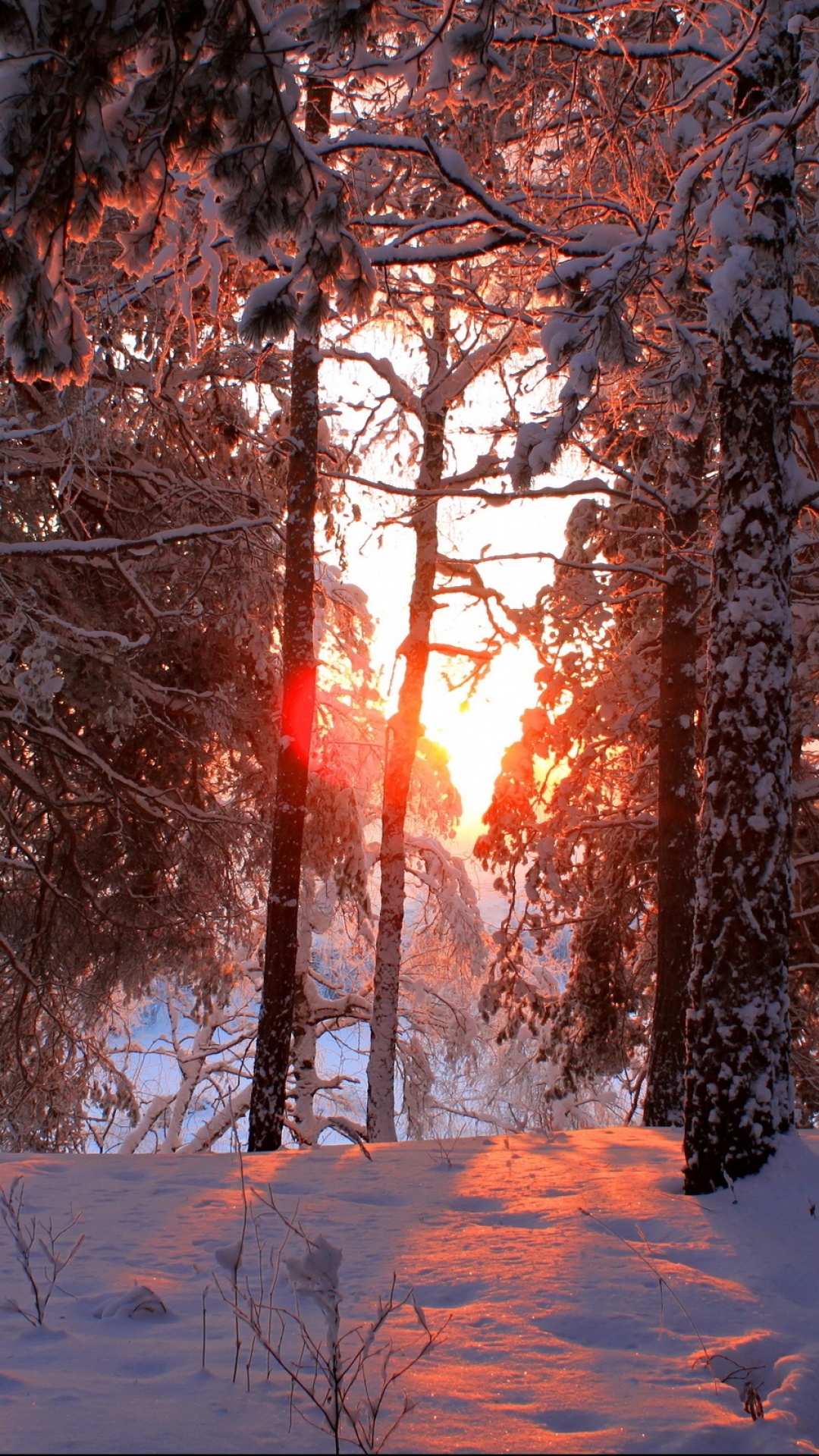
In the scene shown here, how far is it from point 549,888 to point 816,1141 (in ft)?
17.3

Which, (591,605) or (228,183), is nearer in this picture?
(228,183)

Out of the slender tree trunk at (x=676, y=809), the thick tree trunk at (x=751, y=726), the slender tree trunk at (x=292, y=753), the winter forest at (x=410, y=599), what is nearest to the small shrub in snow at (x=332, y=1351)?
the winter forest at (x=410, y=599)

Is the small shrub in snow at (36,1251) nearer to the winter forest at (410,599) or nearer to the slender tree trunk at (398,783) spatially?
the winter forest at (410,599)

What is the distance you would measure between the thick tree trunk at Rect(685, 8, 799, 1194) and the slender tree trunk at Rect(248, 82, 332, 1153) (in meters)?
3.90

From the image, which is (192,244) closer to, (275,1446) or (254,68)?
(254,68)

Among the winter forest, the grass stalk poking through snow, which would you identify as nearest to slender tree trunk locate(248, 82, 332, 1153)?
the winter forest

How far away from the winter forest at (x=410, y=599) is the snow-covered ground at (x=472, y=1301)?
48mm

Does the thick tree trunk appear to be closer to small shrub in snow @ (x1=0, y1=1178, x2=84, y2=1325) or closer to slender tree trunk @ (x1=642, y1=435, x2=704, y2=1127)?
small shrub in snow @ (x1=0, y1=1178, x2=84, y2=1325)

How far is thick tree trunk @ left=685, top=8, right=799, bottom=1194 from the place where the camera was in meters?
4.73

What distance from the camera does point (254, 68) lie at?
177 inches

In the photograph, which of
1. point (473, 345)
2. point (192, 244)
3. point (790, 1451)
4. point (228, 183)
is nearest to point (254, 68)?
point (228, 183)

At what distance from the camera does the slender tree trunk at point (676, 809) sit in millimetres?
8898

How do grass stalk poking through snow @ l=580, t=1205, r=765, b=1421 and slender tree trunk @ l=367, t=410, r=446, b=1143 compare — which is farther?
slender tree trunk @ l=367, t=410, r=446, b=1143

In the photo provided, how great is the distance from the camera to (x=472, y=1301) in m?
3.23
